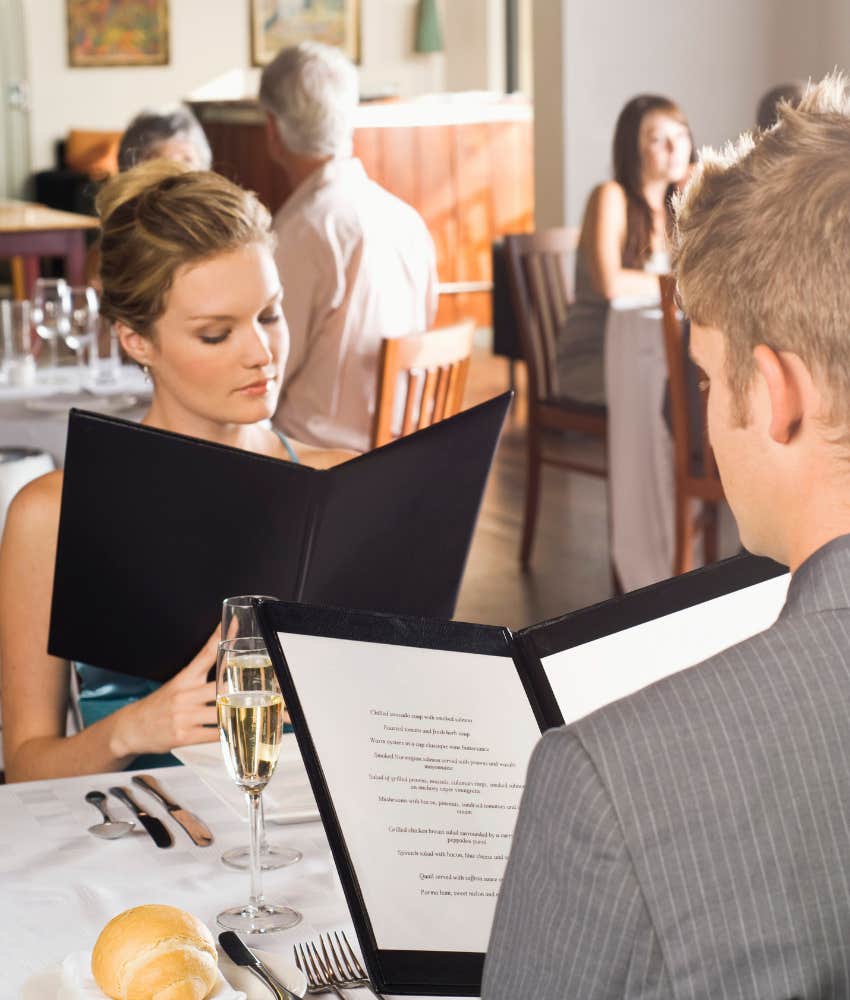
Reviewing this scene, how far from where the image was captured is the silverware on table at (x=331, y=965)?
98cm

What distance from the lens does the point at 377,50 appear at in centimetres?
1138

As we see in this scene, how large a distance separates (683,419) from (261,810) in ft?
9.51

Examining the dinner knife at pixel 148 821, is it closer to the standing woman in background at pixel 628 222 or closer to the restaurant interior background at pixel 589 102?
the restaurant interior background at pixel 589 102

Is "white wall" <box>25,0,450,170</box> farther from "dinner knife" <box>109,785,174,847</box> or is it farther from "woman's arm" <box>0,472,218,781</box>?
"dinner knife" <box>109,785,174,847</box>

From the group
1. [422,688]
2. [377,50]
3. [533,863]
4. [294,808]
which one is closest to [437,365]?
[294,808]

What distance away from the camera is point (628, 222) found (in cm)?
473

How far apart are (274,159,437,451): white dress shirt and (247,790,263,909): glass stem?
245 cm

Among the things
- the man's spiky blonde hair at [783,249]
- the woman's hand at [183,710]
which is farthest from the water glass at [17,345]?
the man's spiky blonde hair at [783,249]

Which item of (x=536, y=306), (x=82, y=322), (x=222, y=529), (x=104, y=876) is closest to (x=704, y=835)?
(x=104, y=876)

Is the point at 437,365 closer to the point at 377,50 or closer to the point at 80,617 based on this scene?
the point at 80,617

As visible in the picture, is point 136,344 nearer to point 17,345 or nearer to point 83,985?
point 83,985

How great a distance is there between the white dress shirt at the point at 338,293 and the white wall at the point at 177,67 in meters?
7.92

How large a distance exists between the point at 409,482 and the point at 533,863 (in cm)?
80

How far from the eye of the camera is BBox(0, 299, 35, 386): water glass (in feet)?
12.4
